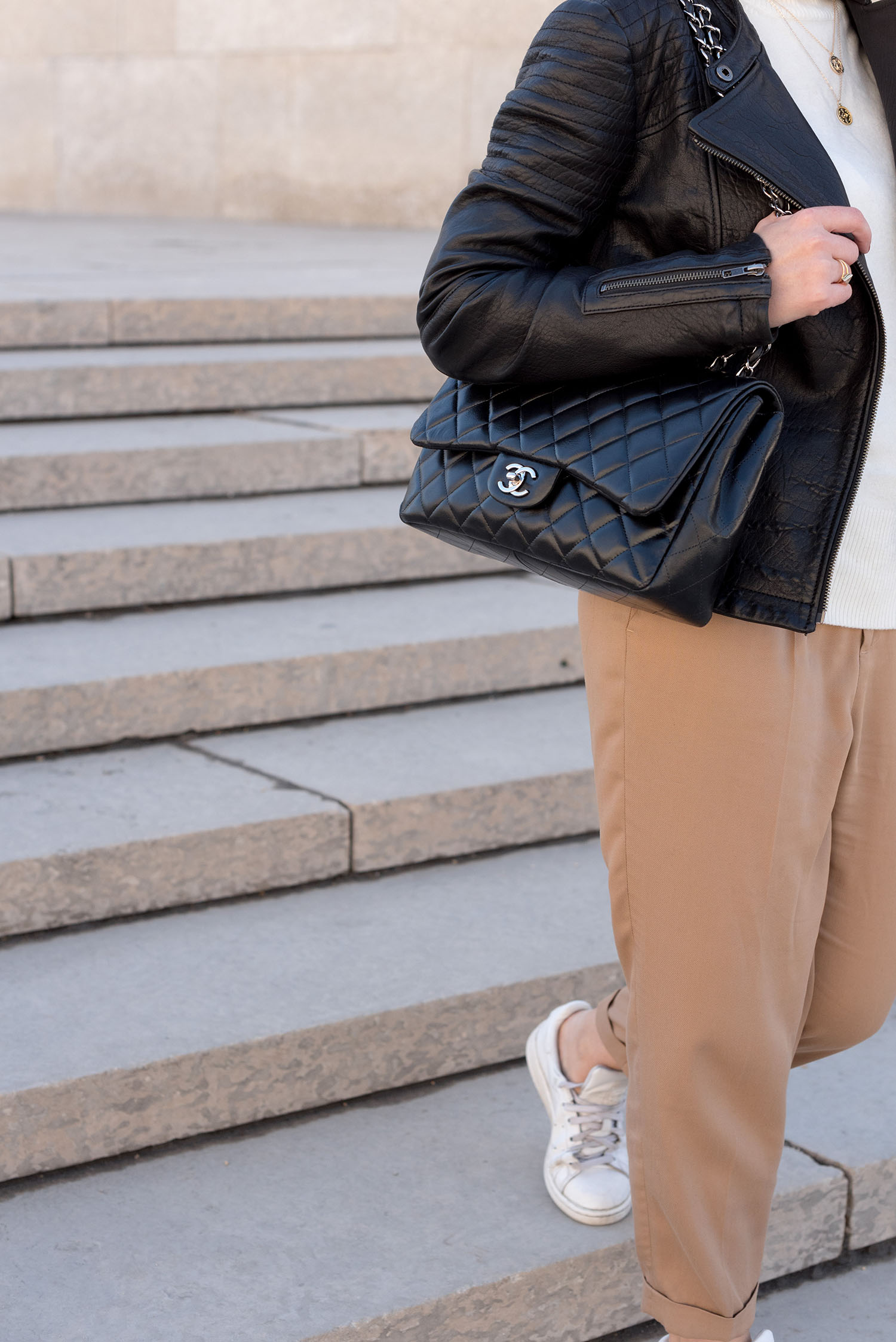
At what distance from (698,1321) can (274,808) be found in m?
1.39

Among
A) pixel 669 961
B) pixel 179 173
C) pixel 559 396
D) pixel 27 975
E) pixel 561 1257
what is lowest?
pixel 561 1257

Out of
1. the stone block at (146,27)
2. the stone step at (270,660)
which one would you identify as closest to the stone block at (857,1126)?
the stone step at (270,660)

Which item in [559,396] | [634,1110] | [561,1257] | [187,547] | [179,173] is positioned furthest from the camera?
[179,173]

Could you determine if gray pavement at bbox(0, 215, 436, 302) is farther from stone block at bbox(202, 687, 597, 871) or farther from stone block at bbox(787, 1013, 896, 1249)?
stone block at bbox(787, 1013, 896, 1249)

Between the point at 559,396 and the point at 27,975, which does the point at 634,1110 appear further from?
the point at 27,975

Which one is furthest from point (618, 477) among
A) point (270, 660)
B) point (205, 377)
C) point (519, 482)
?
point (205, 377)

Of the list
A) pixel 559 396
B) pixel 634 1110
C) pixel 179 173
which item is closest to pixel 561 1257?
pixel 634 1110

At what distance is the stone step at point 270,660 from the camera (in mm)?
3139

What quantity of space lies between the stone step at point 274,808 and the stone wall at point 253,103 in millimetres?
5858

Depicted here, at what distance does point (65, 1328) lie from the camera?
6.36ft

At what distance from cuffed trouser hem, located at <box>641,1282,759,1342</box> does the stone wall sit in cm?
744

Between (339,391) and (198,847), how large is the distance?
2.25 meters

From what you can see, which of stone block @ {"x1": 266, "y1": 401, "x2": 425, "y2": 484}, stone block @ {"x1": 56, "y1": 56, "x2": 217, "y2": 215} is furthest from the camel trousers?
stone block @ {"x1": 56, "y1": 56, "x2": 217, "y2": 215}

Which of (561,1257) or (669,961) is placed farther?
(561,1257)
